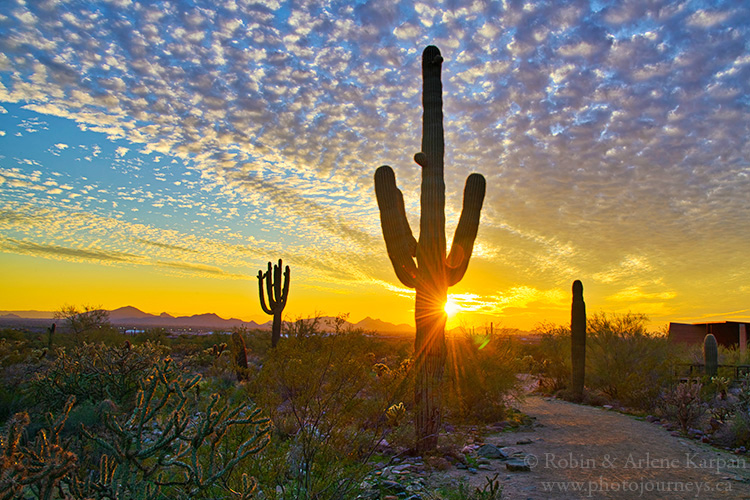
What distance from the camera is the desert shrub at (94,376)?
8.79 metres

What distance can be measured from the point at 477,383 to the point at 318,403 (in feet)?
26.5

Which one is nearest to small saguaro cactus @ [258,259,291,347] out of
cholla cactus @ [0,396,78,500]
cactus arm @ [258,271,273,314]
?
cactus arm @ [258,271,273,314]

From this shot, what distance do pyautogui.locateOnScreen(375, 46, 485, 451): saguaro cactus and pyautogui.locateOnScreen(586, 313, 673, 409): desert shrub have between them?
8.76 m

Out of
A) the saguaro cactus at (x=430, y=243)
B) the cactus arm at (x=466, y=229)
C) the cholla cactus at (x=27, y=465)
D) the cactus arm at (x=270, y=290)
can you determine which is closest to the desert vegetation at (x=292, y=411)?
the cholla cactus at (x=27, y=465)

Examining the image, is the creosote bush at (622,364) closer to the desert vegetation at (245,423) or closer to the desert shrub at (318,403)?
the desert vegetation at (245,423)

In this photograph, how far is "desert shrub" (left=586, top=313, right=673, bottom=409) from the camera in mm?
14477

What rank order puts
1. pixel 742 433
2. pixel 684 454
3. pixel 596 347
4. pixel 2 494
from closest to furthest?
pixel 2 494, pixel 684 454, pixel 742 433, pixel 596 347

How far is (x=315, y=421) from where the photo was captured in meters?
5.22

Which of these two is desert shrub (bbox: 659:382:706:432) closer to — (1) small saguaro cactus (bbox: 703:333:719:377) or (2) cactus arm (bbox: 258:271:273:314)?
A: (1) small saguaro cactus (bbox: 703:333:719:377)

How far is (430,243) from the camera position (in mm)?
9484

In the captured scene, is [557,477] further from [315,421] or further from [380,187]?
[380,187]

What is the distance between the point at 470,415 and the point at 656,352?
29.8 ft

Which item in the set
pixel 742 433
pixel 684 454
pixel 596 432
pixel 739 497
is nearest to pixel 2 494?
pixel 739 497

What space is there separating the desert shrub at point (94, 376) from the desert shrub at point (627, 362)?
1418cm
